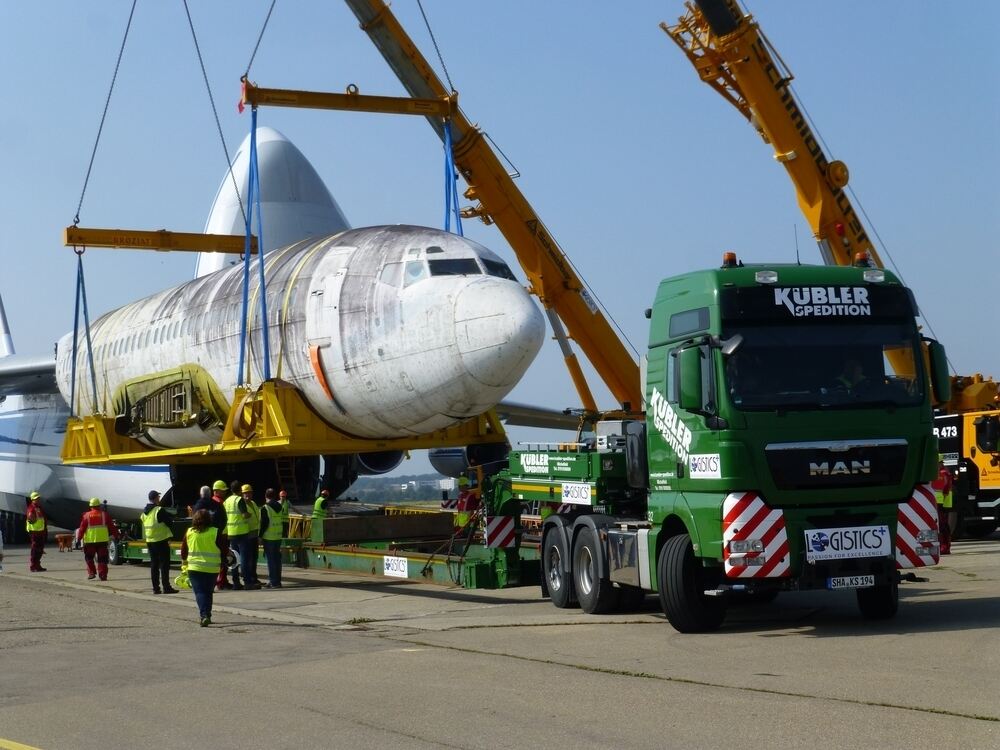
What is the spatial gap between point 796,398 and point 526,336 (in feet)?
11.5

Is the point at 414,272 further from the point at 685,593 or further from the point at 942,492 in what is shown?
the point at 942,492

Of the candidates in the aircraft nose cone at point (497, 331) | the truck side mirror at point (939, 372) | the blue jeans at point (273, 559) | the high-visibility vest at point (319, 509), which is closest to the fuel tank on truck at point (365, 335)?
the aircraft nose cone at point (497, 331)

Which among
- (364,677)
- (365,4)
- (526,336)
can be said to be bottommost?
(364,677)

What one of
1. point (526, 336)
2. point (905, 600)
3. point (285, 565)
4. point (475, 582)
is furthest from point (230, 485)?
point (905, 600)

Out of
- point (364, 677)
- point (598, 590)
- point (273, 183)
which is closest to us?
point (364, 677)

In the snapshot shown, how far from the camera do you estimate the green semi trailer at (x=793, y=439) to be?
11141 mm

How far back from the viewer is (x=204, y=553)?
535 inches

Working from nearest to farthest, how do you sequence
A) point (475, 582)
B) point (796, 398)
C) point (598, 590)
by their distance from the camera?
1. point (796, 398)
2. point (598, 590)
3. point (475, 582)

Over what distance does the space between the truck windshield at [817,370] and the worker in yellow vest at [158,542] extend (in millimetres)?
9951

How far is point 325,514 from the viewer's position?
67.8 feet

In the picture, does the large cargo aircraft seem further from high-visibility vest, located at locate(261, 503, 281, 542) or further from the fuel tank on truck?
high-visibility vest, located at locate(261, 503, 281, 542)

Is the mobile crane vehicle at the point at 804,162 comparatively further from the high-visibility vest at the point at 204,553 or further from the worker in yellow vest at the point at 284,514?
the high-visibility vest at the point at 204,553

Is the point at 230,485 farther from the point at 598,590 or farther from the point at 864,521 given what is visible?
the point at 864,521

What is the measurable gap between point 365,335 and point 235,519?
4.35 meters
